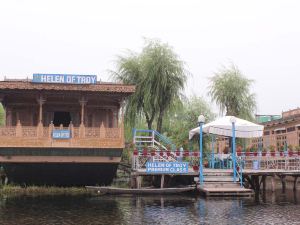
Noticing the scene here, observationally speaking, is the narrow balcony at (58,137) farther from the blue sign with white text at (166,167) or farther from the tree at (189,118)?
the tree at (189,118)

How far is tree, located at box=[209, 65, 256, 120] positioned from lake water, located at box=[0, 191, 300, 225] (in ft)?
55.6

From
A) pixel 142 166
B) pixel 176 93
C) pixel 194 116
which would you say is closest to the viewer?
pixel 142 166

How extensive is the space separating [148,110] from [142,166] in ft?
32.9

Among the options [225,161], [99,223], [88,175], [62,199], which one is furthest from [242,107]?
[99,223]

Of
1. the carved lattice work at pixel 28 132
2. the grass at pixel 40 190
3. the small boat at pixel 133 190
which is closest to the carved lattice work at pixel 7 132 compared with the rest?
the carved lattice work at pixel 28 132

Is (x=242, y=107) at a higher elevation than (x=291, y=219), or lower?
higher

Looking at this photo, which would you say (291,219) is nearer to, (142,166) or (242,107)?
(142,166)

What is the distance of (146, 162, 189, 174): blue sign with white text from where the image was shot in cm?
2430

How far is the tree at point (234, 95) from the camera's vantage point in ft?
130

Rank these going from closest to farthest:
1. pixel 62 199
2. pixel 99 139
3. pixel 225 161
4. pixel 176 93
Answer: pixel 62 199 → pixel 99 139 → pixel 225 161 → pixel 176 93

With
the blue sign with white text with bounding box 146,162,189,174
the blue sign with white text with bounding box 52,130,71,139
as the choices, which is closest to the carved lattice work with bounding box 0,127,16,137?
the blue sign with white text with bounding box 52,130,71,139

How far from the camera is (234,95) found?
39.7 m

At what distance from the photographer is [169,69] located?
34.8m

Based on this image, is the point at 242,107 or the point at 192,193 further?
the point at 242,107
